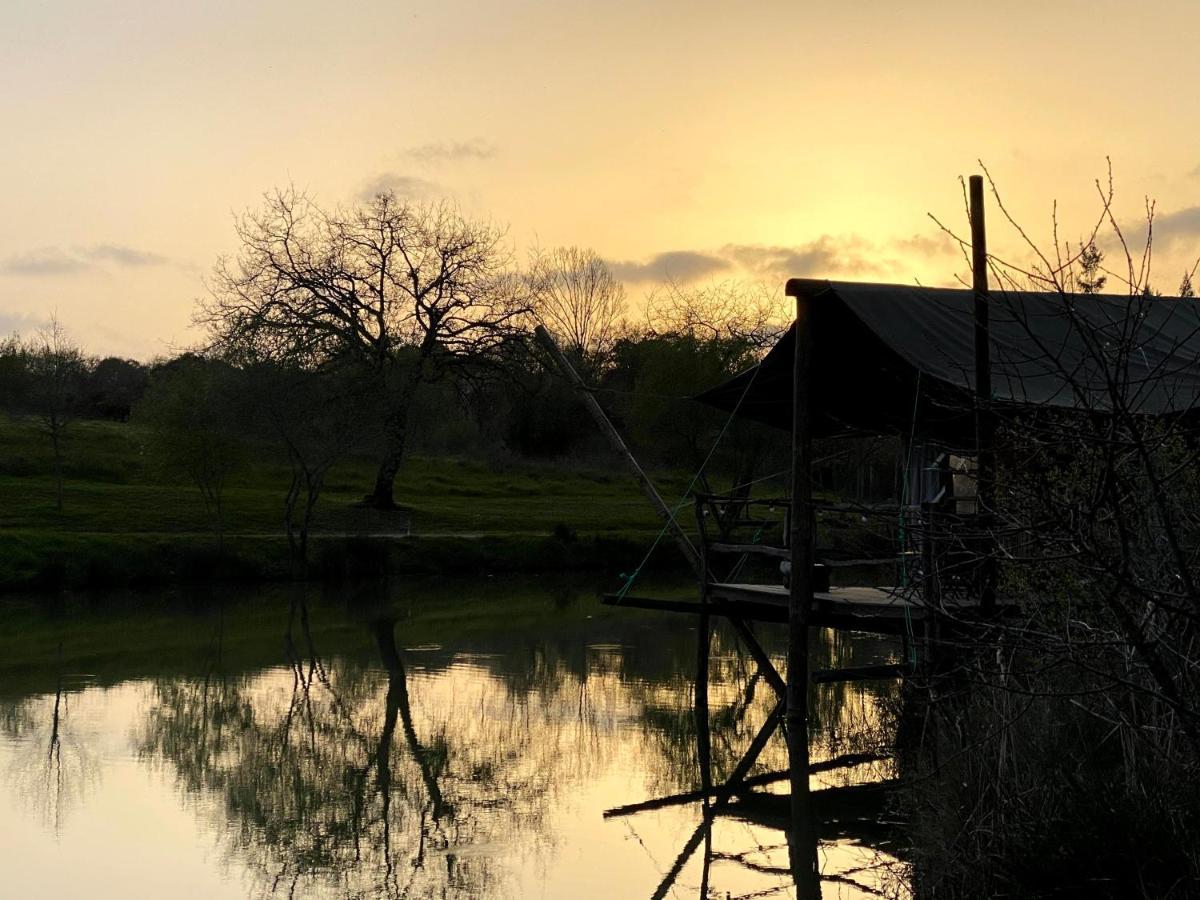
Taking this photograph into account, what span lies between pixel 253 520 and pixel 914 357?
30075 mm

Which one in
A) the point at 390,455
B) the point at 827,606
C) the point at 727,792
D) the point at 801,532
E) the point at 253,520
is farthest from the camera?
the point at 390,455

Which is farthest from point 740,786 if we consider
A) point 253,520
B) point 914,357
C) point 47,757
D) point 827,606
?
point 253,520

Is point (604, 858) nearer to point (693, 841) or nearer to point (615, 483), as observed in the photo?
point (693, 841)

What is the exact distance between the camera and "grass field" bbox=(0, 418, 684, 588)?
3338cm

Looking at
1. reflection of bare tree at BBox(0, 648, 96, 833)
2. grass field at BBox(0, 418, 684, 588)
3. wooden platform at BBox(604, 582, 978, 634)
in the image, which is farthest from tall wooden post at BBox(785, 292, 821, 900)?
grass field at BBox(0, 418, 684, 588)

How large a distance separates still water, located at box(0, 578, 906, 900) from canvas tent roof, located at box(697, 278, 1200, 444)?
3.55 m

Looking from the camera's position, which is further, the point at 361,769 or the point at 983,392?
the point at 361,769

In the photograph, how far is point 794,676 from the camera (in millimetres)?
14906

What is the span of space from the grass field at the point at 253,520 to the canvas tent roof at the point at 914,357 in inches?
765

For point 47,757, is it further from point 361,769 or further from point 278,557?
point 278,557

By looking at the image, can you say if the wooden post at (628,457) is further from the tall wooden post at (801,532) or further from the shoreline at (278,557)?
the shoreline at (278,557)

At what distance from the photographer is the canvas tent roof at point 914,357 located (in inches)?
489

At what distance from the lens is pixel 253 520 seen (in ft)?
131

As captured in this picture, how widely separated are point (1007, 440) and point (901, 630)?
3.56m
